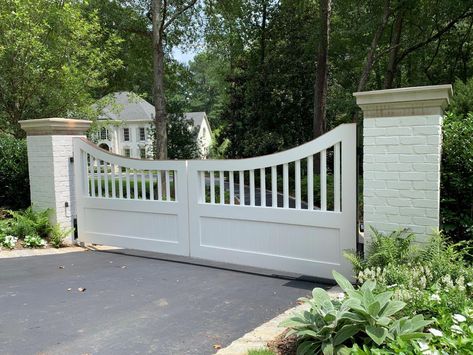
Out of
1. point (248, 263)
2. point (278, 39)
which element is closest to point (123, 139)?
Answer: point (278, 39)

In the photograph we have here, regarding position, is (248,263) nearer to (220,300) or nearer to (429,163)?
(220,300)

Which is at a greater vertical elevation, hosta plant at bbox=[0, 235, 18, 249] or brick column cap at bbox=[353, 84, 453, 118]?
brick column cap at bbox=[353, 84, 453, 118]

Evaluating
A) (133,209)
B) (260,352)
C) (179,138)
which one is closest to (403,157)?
(260,352)

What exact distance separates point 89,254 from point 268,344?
3966 mm

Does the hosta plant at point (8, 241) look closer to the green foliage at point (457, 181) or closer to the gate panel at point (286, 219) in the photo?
the gate panel at point (286, 219)

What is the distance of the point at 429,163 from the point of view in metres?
3.74

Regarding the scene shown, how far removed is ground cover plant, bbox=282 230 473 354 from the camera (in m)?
2.30

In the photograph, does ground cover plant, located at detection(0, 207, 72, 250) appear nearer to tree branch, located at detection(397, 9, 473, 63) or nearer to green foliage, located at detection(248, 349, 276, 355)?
green foliage, located at detection(248, 349, 276, 355)

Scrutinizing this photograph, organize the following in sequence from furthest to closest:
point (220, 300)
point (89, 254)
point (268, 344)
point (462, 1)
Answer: point (462, 1)
point (89, 254)
point (220, 300)
point (268, 344)

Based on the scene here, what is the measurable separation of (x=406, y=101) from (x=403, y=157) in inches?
19.5

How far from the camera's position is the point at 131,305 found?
3.91 m

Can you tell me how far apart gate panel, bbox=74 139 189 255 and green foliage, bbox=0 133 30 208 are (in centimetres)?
177

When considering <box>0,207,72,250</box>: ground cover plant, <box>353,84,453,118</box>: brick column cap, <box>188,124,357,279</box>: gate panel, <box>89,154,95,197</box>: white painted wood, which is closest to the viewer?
<box>353,84,453,118</box>: brick column cap

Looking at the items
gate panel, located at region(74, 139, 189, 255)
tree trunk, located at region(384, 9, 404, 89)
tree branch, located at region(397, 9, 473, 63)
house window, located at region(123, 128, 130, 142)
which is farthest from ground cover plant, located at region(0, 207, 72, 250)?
house window, located at region(123, 128, 130, 142)
